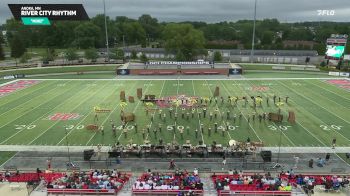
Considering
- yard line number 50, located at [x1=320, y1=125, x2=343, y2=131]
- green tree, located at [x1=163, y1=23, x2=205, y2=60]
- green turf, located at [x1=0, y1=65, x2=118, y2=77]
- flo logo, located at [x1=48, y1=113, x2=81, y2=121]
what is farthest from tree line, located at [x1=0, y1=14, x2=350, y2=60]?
yard line number 50, located at [x1=320, y1=125, x2=343, y2=131]

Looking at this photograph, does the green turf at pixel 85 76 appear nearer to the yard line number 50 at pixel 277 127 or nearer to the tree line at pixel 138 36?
the tree line at pixel 138 36

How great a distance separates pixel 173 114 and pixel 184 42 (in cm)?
5397

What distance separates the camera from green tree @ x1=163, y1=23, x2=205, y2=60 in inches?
3322

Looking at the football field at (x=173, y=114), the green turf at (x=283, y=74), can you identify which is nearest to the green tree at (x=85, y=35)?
the football field at (x=173, y=114)

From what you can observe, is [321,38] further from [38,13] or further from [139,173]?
[139,173]

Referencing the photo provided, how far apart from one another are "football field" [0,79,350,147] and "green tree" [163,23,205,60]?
35149 mm

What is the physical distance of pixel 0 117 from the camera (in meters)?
33.1

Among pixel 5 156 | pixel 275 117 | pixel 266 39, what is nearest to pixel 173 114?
pixel 275 117

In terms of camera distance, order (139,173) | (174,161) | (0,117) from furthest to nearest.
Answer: (0,117)
(174,161)
(139,173)

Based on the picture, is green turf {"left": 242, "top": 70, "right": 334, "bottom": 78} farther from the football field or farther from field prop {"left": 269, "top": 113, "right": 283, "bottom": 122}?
field prop {"left": 269, "top": 113, "right": 283, "bottom": 122}

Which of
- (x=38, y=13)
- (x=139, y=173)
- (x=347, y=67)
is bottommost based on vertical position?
(x=139, y=173)

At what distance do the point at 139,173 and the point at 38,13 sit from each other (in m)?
34.9

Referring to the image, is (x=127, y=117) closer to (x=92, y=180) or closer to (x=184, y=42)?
(x=92, y=180)

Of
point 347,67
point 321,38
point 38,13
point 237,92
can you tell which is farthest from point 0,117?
point 321,38
